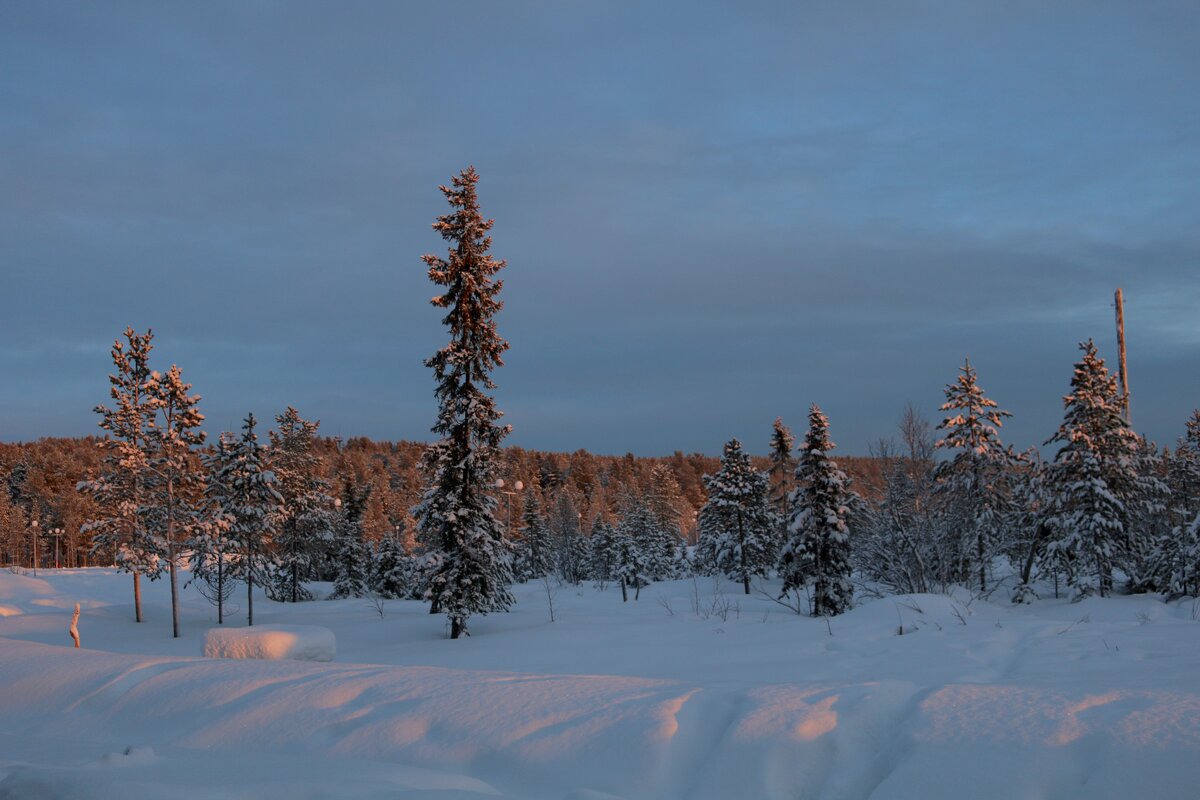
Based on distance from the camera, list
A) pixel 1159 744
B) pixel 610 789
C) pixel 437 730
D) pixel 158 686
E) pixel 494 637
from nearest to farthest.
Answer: pixel 1159 744 < pixel 610 789 < pixel 437 730 < pixel 158 686 < pixel 494 637

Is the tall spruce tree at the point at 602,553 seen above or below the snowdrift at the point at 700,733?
below

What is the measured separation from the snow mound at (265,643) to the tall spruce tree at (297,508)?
126 feet

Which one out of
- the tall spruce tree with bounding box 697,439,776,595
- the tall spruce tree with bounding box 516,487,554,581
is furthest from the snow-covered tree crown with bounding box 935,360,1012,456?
the tall spruce tree with bounding box 516,487,554,581

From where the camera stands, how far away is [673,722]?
5.76m

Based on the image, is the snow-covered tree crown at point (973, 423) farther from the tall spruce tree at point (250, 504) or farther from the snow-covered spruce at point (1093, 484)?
the tall spruce tree at point (250, 504)

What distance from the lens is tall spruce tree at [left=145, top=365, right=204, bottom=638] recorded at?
3375 centimetres

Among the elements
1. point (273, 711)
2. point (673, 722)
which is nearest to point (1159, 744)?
point (673, 722)

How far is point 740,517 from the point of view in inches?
1951

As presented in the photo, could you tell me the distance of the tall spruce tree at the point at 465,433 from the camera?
26.3m

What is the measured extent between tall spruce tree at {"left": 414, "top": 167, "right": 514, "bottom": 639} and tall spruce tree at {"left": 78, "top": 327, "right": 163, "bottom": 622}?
1512 centimetres

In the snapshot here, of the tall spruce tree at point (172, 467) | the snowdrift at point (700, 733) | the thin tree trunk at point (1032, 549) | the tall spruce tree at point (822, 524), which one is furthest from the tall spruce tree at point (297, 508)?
the snowdrift at point (700, 733)

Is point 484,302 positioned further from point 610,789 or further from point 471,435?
point 610,789

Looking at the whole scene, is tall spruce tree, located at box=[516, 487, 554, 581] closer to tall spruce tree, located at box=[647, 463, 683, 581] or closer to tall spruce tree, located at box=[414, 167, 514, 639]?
tall spruce tree, located at box=[647, 463, 683, 581]

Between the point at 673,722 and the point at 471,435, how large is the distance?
21.7m
